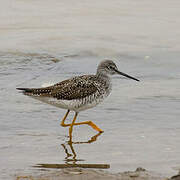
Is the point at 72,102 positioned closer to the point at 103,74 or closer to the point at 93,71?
the point at 103,74

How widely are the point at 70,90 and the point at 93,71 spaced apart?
12.0ft

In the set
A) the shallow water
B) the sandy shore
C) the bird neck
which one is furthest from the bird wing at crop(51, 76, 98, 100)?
the sandy shore

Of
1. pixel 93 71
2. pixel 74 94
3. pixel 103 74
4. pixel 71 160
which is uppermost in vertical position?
pixel 103 74

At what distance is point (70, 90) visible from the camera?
9.05 m

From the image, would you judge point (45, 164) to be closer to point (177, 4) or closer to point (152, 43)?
point (152, 43)

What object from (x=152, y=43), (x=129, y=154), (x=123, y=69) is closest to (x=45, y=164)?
(x=129, y=154)

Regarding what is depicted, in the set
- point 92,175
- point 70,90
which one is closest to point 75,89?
point 70,90

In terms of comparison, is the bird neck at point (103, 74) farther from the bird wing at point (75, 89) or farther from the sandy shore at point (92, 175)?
the sandy shore at point (92, 175)

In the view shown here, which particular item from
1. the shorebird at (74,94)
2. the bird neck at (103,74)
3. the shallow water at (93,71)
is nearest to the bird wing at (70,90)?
the shorebird at (74,94)

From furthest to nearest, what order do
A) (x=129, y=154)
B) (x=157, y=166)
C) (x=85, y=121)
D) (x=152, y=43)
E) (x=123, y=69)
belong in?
(x=152, y=43), (x=123, y=69), (x=85, y=121), (x=129, y=154), (x=157, y=166)

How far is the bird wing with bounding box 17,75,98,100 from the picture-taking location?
890cm

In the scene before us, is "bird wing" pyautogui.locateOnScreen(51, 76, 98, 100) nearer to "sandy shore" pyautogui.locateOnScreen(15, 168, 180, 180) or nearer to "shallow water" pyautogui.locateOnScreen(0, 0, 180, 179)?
"shallow water" pyautogui.locateOnScreen(0, 0, 180, 179)

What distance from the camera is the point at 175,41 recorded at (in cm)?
1470

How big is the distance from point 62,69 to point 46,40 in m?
2.53
